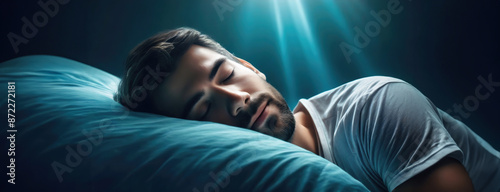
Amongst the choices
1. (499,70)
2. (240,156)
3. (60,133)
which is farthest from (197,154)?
(499,70)

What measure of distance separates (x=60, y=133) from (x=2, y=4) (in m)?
0.90

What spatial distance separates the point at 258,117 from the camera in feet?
2.45

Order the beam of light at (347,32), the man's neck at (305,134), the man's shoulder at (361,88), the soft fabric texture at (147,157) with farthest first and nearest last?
the beam of light at (347,32) < the man's neck at (305,134) < the man's shoulder at (361,88) < the soft fabric texture at (147,157)

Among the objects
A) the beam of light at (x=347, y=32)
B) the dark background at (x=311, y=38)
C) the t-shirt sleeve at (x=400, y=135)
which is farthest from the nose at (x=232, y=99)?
the beam of light at (x=347, y=32)

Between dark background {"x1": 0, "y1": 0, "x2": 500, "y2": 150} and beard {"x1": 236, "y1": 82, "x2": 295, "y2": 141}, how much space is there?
73 centimetres

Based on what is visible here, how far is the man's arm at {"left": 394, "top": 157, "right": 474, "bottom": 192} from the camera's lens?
498mm

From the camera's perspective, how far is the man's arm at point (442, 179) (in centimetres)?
50

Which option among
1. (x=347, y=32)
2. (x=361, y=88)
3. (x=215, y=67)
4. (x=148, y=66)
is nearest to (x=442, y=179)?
(x=361, y=88)

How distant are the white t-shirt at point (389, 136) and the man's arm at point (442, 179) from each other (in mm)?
13

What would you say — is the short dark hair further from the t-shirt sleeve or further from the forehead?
the t-shirt sleeve

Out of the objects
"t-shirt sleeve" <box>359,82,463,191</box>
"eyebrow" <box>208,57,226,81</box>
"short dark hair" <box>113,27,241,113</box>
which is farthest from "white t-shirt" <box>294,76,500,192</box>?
"short dark hair" <box>113,27,241,113</box>

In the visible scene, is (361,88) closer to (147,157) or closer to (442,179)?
Result: (442,179)

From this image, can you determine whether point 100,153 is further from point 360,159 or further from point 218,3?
point 218,3

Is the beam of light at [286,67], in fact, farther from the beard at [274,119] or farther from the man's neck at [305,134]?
the beard at [274,119]
